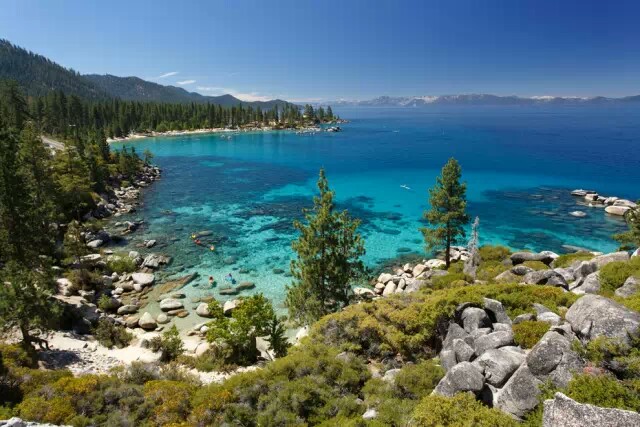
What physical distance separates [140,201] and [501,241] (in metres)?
61.8

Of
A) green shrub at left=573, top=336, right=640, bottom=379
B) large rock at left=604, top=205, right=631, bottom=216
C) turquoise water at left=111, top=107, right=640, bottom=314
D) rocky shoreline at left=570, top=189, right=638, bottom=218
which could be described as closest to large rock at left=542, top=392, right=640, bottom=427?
green shrub at left=573, top=336, right=640, bottom=379

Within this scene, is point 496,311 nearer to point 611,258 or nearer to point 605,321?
point 605,321

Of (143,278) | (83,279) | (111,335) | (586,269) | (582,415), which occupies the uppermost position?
(582,415)

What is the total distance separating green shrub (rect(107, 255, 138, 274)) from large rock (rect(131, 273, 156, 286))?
1959 mm

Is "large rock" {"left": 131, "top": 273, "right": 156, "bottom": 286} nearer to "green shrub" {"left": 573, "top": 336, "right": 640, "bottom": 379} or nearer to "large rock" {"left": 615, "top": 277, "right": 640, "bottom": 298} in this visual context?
"green shrub" {"left": 573, "top": 336, "right": 640, "bottom": 379}

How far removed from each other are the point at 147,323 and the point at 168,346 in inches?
245

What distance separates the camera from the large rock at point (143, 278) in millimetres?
33125

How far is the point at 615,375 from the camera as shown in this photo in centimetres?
1005

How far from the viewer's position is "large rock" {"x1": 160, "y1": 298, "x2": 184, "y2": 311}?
A: 29470 mm

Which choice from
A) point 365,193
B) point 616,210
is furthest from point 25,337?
point 616,210

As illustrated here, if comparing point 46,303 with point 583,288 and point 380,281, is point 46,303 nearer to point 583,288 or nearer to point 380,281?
point 380,281

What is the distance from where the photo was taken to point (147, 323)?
26734 millimetres

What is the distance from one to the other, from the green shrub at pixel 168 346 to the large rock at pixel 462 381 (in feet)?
57.4

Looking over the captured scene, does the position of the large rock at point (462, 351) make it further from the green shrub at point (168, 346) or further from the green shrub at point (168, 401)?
the green shrub at point (168, 346)
